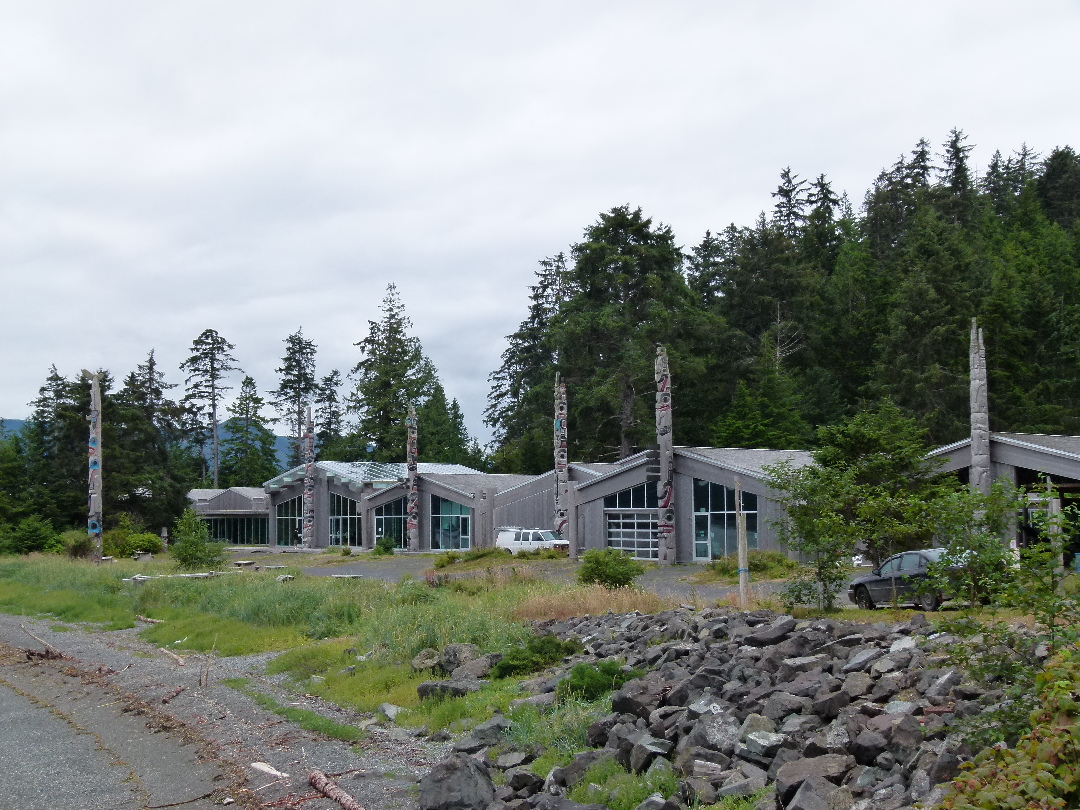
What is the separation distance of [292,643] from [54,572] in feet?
67.1

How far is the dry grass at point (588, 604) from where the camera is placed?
19219 millimetres

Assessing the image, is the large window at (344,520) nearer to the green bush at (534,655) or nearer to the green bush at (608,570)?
Result: the green bush at (608,570)

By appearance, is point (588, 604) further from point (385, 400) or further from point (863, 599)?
point (385, 400)

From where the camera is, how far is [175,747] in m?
12.6

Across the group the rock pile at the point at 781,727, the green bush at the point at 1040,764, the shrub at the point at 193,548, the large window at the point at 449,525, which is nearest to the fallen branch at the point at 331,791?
the rock pile at the point at 781,727

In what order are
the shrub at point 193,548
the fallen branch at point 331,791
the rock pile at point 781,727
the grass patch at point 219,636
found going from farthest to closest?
the shrub at point 193,548 → the grass patch at point 219,636 → the fallen branch at point 331,791 → the rock pile at point 781,727

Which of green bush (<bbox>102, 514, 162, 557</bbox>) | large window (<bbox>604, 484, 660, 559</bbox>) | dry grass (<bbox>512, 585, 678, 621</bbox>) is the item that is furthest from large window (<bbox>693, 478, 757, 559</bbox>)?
green bush (<bbox>102, 514, 162, 557</bbox>)

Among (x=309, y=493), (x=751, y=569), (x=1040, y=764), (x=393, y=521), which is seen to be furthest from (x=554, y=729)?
(x=309, y=493)

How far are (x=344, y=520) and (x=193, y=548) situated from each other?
2656cm

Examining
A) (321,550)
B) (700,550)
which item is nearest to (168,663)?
(700,550)

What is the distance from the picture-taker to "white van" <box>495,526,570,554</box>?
43812 millimetres

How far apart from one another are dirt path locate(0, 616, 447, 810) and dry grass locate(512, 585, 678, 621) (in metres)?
5.48

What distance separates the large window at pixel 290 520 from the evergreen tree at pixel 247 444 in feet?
87.1

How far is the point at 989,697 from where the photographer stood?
26.6ft
